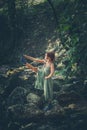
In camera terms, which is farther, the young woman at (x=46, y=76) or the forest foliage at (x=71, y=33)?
the forest foliage at (x=71, y=33)

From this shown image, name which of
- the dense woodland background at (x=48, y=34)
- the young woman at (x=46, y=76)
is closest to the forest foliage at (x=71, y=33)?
the dense woodland background at (x=48, y=34)

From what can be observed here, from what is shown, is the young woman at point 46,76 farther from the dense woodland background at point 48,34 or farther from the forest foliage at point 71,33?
the forest foliage at point 71,33

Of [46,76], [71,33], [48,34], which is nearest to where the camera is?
[46,76]

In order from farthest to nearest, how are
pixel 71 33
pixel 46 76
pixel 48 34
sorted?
pixel 48 34
pixel 71 33
pixel 46 76

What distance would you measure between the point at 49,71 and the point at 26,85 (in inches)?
88.2

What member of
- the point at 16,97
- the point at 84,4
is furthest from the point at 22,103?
the point at 84,4

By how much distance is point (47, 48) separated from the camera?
1761 cm

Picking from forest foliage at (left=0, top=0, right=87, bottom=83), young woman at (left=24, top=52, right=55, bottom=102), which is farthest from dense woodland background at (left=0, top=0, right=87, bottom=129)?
young woman at (left=24, top=52, right=55, bottom=102)

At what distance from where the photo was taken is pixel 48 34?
59.9 ft

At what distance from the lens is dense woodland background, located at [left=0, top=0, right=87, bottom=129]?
13656 mm

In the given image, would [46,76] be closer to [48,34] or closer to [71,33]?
[71,33]

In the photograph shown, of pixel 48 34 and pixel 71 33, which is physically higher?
pixel 48 34

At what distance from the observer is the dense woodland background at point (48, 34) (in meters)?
13.7

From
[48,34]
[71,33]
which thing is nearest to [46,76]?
[71,33]
